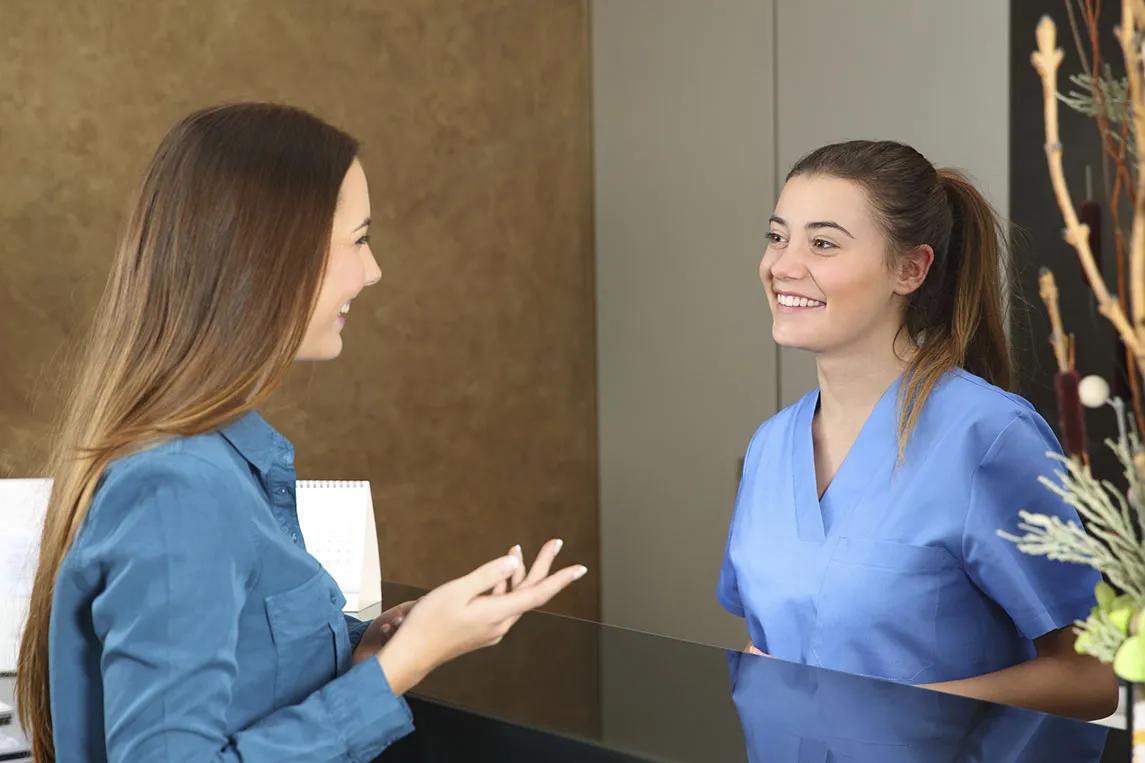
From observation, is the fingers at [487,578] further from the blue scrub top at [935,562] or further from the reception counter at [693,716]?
the blue scrub top at [935,562]

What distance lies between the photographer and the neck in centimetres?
192

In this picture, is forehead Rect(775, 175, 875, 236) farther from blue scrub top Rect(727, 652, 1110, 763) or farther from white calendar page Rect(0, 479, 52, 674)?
white calendar page Rect(0, 479, 52, 674)

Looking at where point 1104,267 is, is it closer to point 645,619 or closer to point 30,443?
point 645,619

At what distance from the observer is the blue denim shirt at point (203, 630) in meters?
0.99

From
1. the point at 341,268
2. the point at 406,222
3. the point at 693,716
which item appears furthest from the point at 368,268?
the point at 406,222

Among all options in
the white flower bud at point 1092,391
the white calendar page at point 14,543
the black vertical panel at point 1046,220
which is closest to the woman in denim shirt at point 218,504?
the white flower bud at point 1092,391

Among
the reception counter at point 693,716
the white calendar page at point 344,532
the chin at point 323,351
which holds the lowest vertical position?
the reception counter at point 693,716

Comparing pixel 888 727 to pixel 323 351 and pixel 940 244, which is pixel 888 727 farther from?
pixel 940 244

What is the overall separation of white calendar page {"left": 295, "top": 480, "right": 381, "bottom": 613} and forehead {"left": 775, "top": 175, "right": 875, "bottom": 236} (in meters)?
0.78

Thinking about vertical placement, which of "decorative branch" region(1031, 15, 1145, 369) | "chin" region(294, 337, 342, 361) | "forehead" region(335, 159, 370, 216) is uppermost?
"forehead" region(335, 159, 370, 216)

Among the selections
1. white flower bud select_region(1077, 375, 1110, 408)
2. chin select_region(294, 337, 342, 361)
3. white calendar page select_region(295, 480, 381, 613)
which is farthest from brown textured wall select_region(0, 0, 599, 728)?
white flower bud select_region(1077, 375, 1110, 408)

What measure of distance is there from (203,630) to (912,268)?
127 cm

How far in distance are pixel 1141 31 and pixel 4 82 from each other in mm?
Answer: 2694

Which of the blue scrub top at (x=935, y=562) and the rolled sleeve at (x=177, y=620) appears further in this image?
the blue scrub top at (x=935, y=562)
